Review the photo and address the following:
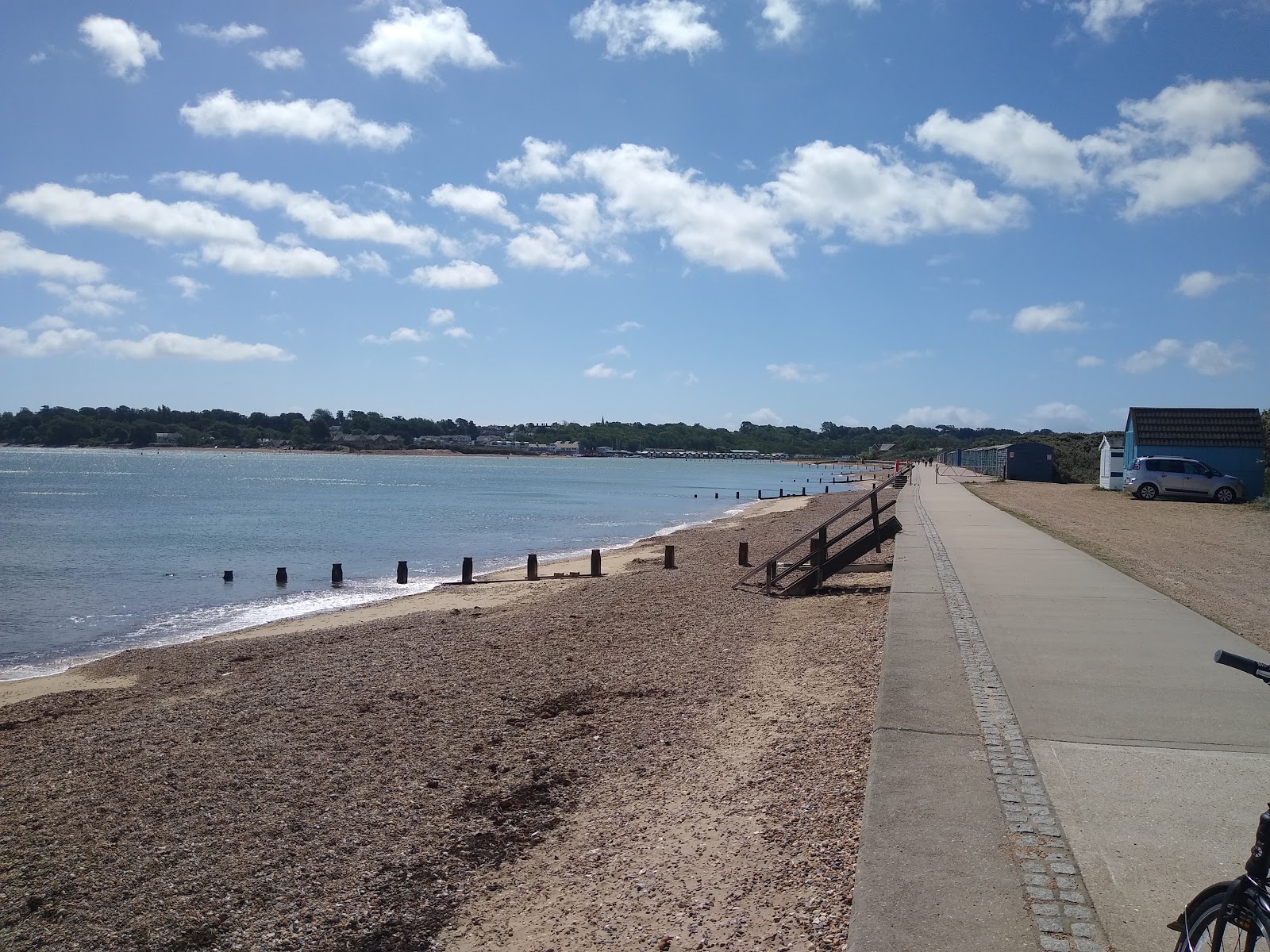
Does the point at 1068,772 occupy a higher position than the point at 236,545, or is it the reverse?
the point at 1068,772

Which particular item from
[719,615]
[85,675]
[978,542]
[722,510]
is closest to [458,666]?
[719,615]

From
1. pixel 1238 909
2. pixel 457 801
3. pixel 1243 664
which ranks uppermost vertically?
pixel 1243 664

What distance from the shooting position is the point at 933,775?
212 inches

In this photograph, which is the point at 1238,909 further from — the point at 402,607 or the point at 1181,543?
the point at 1181,543

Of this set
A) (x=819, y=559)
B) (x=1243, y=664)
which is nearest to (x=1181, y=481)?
(x=819, y=559)

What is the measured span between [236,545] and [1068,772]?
3319 cm

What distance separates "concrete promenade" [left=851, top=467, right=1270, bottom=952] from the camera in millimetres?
3850

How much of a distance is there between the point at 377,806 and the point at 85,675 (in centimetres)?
906

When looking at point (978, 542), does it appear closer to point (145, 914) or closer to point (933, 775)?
point (933, 775)

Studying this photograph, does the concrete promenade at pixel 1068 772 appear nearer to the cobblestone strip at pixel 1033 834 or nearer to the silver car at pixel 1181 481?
the cobblestone strip at pixel 1033 834

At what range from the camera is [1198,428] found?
36.9 m

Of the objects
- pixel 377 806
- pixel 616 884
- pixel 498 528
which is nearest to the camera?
pixel 616 884

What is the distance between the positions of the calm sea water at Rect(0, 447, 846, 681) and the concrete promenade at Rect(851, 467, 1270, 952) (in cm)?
1372

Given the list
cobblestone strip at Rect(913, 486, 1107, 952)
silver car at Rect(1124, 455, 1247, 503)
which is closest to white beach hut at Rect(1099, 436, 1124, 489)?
silver car at Rect(1124, 455, 1247, 503)
